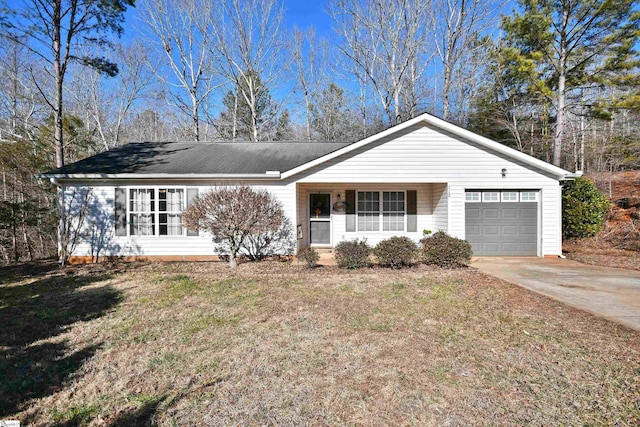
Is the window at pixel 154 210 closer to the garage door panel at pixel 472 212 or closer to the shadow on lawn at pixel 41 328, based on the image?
the shadow on lawn at pixel 41 328

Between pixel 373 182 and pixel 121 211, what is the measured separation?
315 inches

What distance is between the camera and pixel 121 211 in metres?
9.60

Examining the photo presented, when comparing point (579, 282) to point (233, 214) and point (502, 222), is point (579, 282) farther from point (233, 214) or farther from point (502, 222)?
point (233, 214)

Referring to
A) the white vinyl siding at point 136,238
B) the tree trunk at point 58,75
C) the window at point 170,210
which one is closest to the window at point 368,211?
the white vinyl siding at point 136,238

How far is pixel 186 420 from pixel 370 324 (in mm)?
2668

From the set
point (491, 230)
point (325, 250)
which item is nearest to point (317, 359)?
point (325, 250)

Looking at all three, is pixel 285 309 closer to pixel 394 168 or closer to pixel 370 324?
pixel 370 324

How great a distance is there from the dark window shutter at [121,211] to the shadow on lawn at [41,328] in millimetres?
1992

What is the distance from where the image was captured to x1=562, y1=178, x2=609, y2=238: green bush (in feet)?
36.6

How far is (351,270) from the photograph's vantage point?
805cm

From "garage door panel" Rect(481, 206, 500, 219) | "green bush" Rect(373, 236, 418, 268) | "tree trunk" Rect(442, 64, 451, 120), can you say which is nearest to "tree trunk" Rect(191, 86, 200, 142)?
"tree trunk" Rect(442, 64, 451, 120)

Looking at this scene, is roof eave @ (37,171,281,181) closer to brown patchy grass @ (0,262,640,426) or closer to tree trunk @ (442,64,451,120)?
brown patchy grass @ (0,262,640,426)

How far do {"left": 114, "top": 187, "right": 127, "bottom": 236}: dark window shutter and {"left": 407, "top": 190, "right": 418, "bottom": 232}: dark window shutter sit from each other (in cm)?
958

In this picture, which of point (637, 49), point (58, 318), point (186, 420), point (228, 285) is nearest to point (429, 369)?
point (186, 420)
